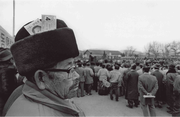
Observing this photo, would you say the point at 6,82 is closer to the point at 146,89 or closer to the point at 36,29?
the point at 36,29

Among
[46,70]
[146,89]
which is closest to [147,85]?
[146,89]

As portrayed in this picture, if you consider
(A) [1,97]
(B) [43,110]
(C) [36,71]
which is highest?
(C) [36,71]

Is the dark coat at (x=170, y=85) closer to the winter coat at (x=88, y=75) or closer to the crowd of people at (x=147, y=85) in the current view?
the crowd of people at (x=147, y=85)

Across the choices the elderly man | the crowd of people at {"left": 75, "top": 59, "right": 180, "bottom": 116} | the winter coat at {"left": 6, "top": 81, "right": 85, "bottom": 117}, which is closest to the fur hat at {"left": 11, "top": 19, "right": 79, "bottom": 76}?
the elderly man

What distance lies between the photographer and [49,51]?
109 cm

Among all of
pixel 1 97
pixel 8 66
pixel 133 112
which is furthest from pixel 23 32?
pixel 133 112

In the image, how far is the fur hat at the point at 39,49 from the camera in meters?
1.05

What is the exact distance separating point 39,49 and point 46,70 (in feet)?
0.66

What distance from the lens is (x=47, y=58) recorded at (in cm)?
109

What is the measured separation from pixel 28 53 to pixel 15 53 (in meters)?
0.15

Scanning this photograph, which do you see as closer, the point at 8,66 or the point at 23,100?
the point at 23,100

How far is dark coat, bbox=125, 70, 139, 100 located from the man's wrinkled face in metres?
5.23

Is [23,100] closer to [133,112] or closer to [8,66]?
[8,66]

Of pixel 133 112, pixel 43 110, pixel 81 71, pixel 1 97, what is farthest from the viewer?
pixel 81 71
